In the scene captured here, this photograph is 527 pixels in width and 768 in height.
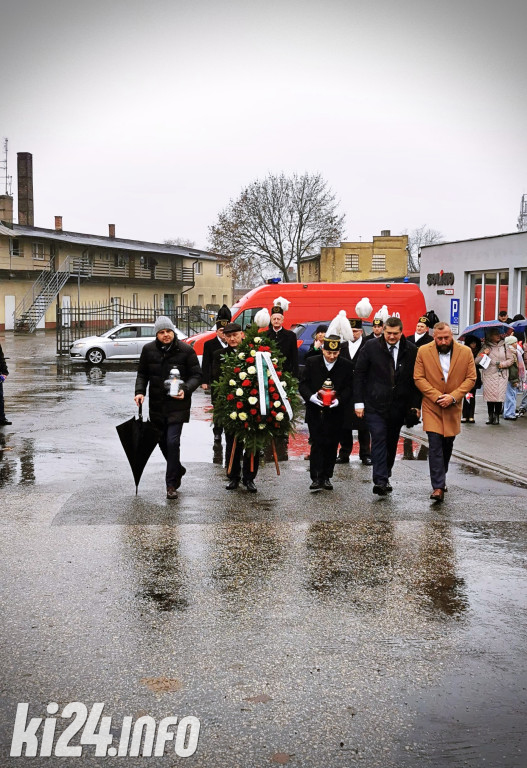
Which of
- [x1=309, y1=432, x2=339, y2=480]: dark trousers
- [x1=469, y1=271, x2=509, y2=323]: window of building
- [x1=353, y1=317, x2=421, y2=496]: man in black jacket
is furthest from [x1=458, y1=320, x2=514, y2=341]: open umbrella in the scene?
[x1=469, y1=271, x2=509, y2=323]: window of building

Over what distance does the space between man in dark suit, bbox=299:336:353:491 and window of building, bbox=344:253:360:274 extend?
229 ft

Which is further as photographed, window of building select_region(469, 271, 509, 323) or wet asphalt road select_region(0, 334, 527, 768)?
window of building select_region(469, 271, 509, 323)

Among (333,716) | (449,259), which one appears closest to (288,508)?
(333,716)

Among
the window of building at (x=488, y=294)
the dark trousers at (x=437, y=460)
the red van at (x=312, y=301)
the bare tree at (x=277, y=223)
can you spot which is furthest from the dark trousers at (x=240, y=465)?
the bare tree at (x=277, y=223)

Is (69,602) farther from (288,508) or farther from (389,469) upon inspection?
(389,469)

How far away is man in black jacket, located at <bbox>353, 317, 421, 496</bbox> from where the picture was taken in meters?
9.41

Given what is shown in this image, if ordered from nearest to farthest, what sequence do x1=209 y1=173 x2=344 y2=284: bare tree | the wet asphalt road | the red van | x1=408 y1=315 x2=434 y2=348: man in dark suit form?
the wet asphalt road, x1=408 y1=315 x2=434 y2=348: man in dark suit, the red van, x1=209 y1=173 x2=344 y2=284: bare tree

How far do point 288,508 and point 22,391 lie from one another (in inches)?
573

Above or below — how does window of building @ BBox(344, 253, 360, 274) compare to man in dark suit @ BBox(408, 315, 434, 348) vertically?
above

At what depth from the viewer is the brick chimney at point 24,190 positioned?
75000 mm

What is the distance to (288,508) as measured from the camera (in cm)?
875

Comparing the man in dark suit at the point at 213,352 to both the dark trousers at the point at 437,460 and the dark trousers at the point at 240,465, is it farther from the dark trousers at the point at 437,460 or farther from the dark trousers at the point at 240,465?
the dark trousers at the point at 437,460

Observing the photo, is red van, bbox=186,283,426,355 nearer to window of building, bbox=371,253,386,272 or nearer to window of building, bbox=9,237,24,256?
window of building, bbox=9,237,24,256

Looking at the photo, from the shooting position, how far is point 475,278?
85.1ft
